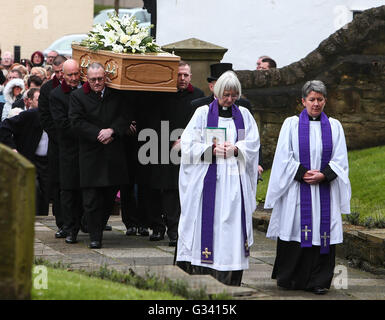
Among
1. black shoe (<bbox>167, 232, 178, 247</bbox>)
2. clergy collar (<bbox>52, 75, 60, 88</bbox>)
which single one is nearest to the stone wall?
clergy collar (<bbox>52, 75, 60, 88</bbox>)

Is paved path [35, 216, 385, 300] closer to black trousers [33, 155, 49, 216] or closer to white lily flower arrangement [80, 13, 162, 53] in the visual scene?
black trousers [33, 155, 49, 216]

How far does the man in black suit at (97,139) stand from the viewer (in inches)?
441

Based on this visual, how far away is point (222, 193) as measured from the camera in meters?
9.23

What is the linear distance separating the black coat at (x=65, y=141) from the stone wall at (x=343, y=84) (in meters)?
4.31

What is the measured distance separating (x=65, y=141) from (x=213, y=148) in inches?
116

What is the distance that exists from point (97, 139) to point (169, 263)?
173 centimetres

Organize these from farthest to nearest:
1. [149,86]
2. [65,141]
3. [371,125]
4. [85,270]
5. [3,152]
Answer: [371,125] < [65,141] < [149,86] < [85,270] < [3,152]

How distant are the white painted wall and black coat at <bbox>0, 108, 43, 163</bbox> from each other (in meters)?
→ 6.06

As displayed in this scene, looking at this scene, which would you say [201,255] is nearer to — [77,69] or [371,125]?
[77,69]

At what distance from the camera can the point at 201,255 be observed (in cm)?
923

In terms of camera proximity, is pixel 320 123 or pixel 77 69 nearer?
pixel 320 123

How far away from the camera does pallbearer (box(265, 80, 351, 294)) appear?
941 cm

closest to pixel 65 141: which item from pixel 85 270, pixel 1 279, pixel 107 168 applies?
pixel 107 168
